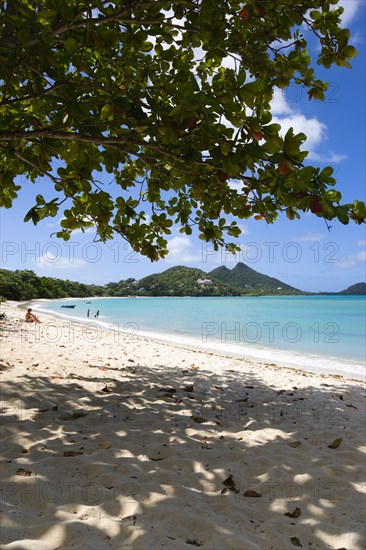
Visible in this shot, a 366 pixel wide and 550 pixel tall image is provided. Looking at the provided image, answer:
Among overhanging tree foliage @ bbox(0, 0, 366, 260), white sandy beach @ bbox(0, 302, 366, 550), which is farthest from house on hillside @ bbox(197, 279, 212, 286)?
overhanging tree foliage @ bbox(0, 0, 366, 260)

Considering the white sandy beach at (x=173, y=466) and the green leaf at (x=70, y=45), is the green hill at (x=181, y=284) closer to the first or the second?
the white sandy beach at (x=173, y=466)

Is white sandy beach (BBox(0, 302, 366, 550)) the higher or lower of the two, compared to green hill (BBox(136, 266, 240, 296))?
lower

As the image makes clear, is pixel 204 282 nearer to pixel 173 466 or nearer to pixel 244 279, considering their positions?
pixel 244 279

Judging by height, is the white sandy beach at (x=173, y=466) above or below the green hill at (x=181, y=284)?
below

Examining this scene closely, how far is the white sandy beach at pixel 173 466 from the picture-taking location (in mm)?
2695

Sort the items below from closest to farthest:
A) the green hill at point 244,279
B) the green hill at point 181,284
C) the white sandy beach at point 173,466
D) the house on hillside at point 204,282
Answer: the white sandy beach at point 173,466, the green hill at point 181,284, the house on hillside at point 204,282, the green hill at point 244,279

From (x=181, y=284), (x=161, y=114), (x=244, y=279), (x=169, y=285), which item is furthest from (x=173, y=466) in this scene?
(x=244, y=279)

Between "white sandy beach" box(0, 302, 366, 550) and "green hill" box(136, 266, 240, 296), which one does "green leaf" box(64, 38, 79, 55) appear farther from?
"green hill" box(136, 266, 240, 296)

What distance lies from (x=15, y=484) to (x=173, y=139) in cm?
336

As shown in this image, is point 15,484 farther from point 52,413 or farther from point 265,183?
point 265,183

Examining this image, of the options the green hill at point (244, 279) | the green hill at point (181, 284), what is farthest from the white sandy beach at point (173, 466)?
the green hill at point (244, 279)

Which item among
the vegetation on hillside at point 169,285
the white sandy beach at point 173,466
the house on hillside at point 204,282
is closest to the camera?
the white sandy beach at point 173,466

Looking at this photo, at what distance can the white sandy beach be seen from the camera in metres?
2.70

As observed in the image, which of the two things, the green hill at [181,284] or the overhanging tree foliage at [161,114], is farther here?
the green hill at [181,284]
